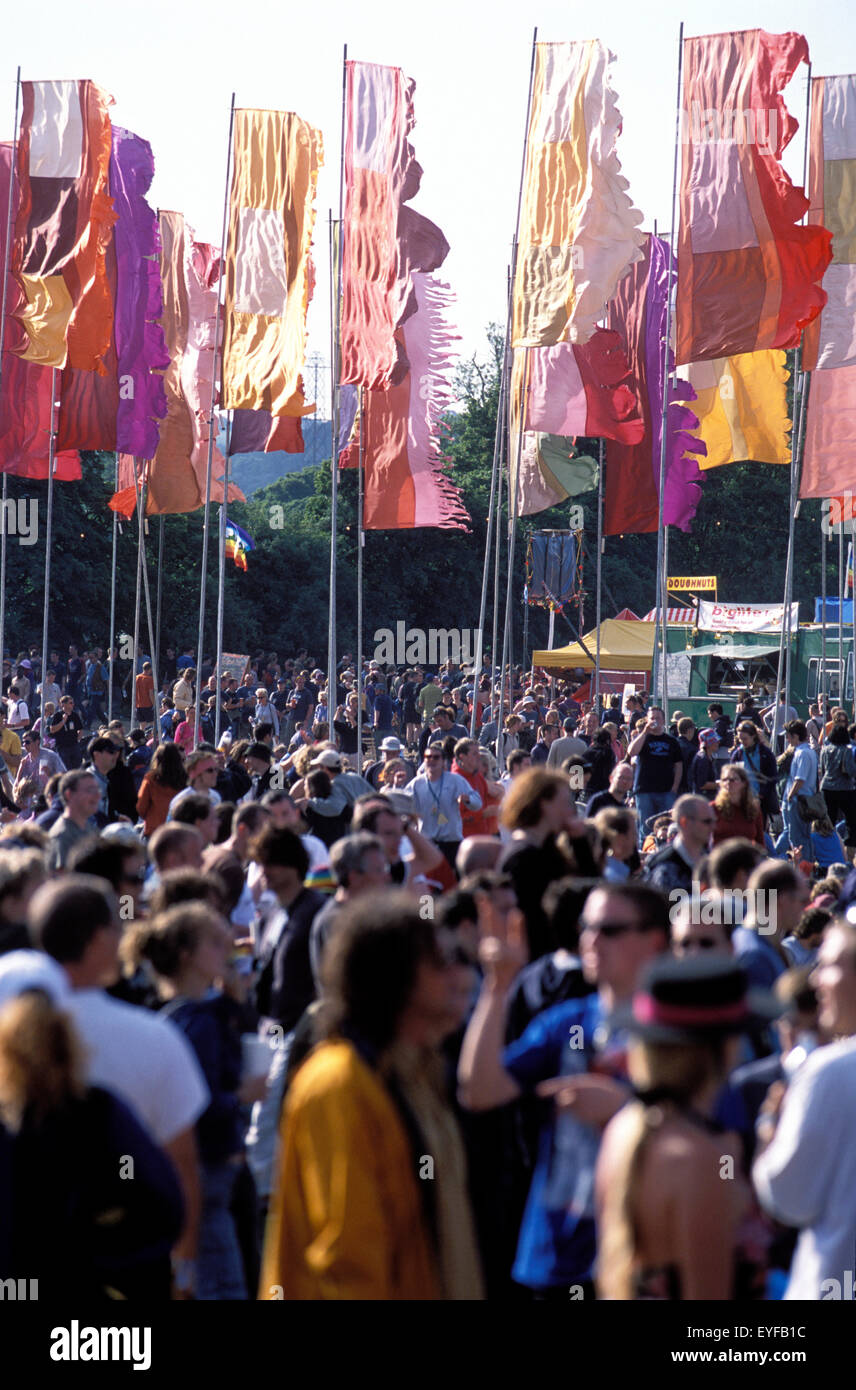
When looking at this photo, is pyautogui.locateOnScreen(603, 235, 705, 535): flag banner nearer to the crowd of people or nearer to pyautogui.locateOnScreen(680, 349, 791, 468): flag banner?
pyautogui.locateOnScreen(680, 349, 791, 468): flag banner

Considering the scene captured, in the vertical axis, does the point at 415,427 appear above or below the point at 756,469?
below

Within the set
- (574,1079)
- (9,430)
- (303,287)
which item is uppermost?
(303,287)

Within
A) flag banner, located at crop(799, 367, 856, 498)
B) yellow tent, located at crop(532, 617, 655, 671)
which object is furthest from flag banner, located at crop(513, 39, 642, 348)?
yellow tent, located at crop(532, 617, 655, 671)

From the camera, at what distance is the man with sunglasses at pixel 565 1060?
4113 millimetres

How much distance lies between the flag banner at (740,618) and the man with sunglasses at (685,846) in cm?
2851

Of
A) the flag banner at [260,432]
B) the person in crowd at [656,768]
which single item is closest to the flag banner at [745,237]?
Answer: the person in crowd at [656,768]

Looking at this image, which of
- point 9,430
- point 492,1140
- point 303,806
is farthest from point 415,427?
point 492,1140

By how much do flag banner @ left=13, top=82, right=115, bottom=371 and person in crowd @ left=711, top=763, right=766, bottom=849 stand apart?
35.0 ft

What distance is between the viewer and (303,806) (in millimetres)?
11594

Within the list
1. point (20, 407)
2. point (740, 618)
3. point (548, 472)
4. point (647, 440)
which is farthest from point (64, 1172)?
point (740, 618)

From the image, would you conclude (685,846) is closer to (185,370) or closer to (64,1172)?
(64,1172)

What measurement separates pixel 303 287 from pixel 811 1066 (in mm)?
16181

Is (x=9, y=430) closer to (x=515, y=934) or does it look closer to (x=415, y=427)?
(x=415, y=427)
